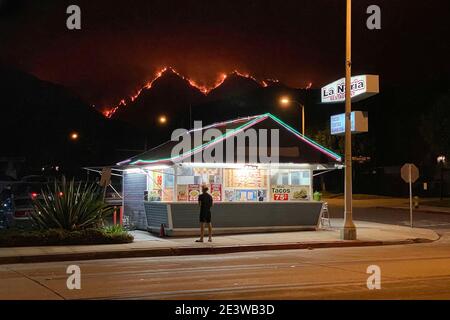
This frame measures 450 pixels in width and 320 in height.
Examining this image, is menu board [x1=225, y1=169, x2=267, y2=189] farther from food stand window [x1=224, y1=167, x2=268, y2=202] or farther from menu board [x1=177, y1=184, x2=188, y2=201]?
menu board [x1=177, y1=184, x2=188, y2=201]

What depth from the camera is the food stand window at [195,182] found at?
72.2 feet

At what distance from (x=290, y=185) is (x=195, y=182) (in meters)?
3.97

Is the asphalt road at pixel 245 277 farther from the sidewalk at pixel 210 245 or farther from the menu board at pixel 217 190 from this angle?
the menu board at pixel 217 190

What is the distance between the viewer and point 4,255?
15.7 m

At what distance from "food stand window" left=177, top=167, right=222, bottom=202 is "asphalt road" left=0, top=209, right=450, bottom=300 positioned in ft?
17.6

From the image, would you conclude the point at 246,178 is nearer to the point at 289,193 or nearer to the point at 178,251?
the point at 289,193

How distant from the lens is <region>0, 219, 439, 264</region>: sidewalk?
639 inches

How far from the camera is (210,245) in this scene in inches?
730

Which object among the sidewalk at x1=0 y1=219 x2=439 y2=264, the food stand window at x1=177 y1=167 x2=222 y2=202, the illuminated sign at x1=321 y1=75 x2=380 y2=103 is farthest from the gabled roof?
the sidewalk at x1=0 y1=219 x2=439 y2=264

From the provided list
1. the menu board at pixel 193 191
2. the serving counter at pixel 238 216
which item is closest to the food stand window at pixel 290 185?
the serving counter at pixel 238 216

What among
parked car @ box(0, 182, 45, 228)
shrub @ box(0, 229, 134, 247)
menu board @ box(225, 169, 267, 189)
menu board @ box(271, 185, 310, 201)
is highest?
menu board @ box(225, 169, 267, 189)

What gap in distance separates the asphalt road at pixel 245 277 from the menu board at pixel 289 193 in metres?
6.00

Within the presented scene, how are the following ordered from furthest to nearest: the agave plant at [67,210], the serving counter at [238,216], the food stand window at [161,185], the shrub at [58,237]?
the food stand window at [161,185], the serving counter at [238,216], the agave plant at [67,210], the shrub at [58,237]
